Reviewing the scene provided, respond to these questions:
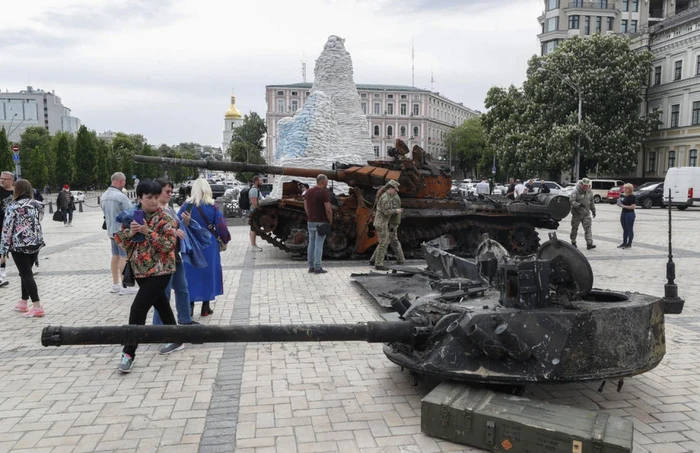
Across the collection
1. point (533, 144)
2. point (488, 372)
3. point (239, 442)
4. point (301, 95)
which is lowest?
point (239, 442)

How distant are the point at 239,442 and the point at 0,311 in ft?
17.2

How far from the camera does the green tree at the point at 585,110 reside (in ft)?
120

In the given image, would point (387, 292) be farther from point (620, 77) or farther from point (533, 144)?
point (620, 77)

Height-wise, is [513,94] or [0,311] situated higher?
[513,94]

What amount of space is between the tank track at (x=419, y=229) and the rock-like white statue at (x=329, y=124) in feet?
47.6

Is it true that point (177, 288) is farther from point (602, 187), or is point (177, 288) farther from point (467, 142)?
point (467, 142)

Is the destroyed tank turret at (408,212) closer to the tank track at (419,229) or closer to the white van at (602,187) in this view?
the tank track at (419,229)

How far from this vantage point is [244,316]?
23.3 feet

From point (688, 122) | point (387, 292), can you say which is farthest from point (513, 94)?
point (387, 292)

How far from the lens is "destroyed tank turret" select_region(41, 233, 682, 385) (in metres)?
3.88

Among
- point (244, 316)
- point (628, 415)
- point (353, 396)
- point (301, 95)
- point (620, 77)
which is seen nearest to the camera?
point (628, 415)

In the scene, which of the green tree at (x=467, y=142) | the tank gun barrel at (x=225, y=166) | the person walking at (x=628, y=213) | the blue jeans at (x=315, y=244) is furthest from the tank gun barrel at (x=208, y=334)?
the green tree at (x=467, y=142)

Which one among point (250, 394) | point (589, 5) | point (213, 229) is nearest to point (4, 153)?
point (213, 229)

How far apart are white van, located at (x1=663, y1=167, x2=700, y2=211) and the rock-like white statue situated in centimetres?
1547
